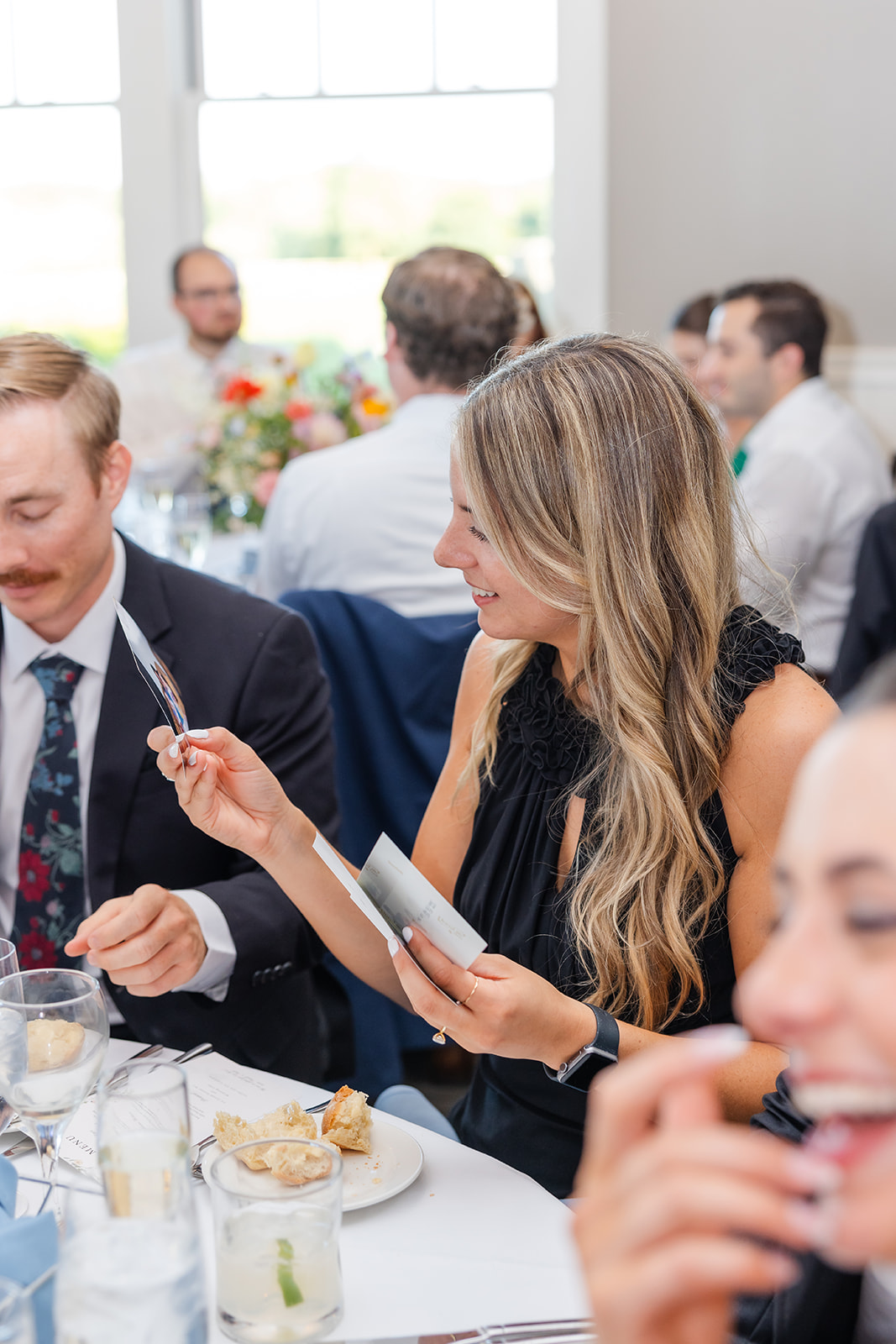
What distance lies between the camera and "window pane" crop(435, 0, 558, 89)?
5.13m

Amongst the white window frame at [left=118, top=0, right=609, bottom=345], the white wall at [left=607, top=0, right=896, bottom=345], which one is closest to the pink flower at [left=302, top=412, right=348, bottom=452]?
the white window frame at [left=118, top=0, right=609, bottom=345]

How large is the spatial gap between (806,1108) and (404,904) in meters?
0.61

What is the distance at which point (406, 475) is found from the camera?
2.83 m

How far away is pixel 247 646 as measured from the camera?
1.78 meters

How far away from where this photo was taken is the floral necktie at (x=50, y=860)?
1688 millimetres

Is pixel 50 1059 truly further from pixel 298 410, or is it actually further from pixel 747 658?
pixel 298 410

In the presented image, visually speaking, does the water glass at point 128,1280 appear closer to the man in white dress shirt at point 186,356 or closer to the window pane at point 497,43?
the man in white dress shirt at point 186,356

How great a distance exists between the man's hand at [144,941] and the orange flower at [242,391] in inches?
99.2

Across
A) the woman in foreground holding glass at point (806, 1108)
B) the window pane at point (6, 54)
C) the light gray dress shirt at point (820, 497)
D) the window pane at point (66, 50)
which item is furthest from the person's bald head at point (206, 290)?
the woman in foreground holding glass at point (806, 1108)

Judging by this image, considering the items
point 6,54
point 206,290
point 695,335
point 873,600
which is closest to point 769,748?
point 873,600

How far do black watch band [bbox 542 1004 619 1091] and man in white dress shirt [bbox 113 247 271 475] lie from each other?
12.9 ft

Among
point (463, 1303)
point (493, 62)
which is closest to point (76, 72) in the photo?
point (493, 62)

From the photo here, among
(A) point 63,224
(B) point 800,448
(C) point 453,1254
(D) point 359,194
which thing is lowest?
(C) point 453,1254

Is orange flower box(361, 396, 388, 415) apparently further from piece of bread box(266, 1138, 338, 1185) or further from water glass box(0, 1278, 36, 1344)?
water glass box(0, 1278, 36, 1344)
